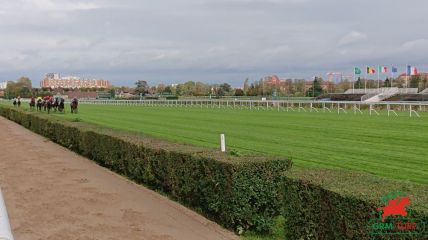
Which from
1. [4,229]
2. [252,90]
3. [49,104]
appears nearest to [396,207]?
[4,229]

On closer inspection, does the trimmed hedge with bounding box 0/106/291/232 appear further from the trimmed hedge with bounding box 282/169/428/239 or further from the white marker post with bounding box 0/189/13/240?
the white marker post with bounding box 0/189/13/240

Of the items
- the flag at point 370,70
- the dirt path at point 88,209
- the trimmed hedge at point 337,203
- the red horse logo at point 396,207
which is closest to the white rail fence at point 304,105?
the flag at point 370,70

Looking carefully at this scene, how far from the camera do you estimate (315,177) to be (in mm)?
4582

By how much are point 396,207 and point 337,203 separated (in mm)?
604

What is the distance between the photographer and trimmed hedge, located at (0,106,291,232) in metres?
5.76

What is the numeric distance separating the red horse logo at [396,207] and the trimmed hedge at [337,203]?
0.20 feet

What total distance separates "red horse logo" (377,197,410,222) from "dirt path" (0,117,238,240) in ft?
8.64

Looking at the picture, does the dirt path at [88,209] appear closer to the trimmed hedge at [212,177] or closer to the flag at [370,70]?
the trimmed hedge at [212,177]

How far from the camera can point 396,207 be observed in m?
3.51

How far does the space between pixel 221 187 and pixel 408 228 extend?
295cm

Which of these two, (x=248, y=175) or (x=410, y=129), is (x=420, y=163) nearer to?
(x=248, y=175)

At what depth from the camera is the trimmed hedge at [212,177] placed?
576cm

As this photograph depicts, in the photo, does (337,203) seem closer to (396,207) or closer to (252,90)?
(396,207)

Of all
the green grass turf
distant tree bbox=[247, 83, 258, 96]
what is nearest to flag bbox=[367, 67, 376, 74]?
the green grass turf
